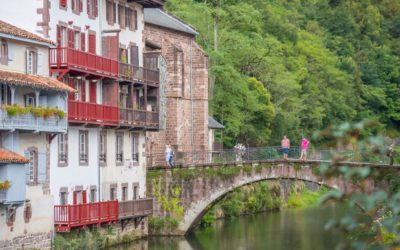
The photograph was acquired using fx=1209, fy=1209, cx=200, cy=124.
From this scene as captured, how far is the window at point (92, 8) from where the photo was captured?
60.0 meters

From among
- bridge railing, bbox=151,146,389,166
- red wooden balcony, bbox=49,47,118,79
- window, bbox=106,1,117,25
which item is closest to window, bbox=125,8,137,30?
window, bbox=106,1,117,25

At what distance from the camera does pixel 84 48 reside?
5881 cm

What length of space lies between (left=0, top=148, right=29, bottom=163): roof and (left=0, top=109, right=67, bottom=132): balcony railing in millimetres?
1006

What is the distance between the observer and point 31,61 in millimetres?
52250

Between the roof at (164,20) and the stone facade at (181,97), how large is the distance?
310 millimetres

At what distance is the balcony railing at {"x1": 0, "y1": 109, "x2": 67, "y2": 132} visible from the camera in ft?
156

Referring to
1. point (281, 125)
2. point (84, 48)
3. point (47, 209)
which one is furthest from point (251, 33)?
point (47, 209)

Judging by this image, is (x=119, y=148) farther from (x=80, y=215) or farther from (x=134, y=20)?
(x=80, y=215)

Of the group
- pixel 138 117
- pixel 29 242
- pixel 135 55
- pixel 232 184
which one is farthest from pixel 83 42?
pixel 232 184

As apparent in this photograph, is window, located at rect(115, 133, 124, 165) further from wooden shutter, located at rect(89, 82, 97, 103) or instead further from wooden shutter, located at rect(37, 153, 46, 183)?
wooden shutter, located at rect(37, 153, 46, 183)

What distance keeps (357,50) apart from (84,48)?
115 m

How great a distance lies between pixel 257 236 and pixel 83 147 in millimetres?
14725

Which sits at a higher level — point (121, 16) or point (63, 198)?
point (121, 16)

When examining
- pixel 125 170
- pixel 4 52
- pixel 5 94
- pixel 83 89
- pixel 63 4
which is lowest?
pixel 125 170
